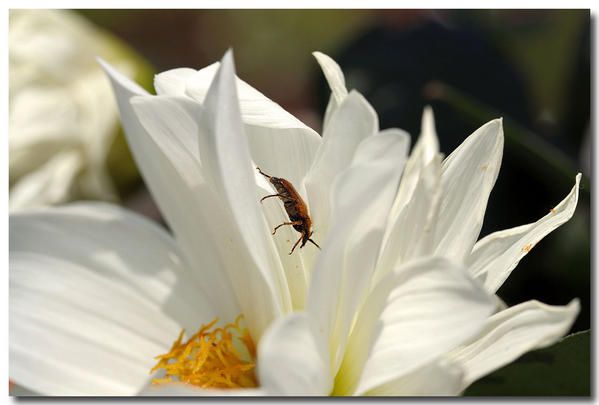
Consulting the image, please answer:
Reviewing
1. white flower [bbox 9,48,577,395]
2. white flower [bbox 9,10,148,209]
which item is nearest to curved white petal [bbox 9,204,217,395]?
white flower [bbox 9,48,577,395]

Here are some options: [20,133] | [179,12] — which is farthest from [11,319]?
[179,12]

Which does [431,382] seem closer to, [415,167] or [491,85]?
[415,167]

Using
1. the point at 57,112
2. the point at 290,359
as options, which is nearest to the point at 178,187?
the point at 290,359

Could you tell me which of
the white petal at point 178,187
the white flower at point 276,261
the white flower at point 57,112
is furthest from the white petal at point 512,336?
the white flower at point 57,112

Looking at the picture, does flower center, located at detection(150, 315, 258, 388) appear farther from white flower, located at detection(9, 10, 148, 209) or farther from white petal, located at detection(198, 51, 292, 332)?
white flower, located at detection(9, 10, 148, 209)
